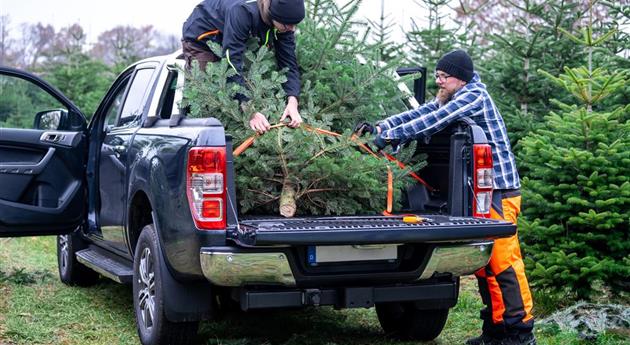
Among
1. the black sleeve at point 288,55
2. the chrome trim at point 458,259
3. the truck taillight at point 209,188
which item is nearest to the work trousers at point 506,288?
the chrome trim at point 458,259

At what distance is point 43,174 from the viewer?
21.7ft

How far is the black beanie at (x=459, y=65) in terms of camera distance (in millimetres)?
5648

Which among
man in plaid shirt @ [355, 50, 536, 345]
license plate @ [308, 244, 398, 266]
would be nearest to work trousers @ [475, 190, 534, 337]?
man in plaid shirt @ [355, 50, 536, 345]

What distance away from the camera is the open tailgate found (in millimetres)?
4254

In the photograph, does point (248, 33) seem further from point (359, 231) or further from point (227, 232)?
point (359, 231)

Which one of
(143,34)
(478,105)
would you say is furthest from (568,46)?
(143,34)

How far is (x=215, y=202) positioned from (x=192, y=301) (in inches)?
25.7

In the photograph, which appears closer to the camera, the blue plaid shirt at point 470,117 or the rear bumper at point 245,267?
the rear bumper at point 245,267

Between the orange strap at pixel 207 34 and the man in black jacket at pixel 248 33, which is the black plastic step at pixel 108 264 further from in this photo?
the orange strap at pixel 207 34

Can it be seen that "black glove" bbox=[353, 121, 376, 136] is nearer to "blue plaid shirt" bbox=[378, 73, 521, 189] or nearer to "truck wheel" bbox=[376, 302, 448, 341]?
"blue plaid shirt" bbox=[378, 73, 521, 189]

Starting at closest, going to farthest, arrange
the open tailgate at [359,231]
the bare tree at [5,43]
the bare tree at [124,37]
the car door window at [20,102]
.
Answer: the open tailgate at [359,231]
the car door window at [20,102]
the bare tree at [5,43]
the bare tree at [124,37]

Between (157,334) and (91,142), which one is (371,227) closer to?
(157,334)

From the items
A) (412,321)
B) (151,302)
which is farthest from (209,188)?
(412,321)

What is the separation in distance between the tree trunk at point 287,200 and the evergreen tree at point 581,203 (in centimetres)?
215
